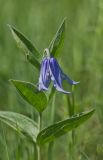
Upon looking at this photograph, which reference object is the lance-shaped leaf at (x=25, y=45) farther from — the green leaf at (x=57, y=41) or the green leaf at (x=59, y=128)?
the green leaf at (x=59, y=128)

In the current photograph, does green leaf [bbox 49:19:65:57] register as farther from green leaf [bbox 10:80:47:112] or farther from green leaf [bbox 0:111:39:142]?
green leaf [bbox 0:111:39:142]

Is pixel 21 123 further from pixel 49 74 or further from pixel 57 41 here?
pixel 57 41

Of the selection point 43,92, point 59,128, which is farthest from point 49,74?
point 59,128

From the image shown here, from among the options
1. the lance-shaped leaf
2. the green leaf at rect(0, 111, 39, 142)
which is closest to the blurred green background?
the green leaf at rect(0, 111, 39, 142)

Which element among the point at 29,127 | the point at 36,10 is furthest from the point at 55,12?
the point at 29,127

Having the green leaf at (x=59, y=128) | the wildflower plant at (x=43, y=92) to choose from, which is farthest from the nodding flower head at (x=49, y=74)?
the green leaf at (x=59, y=128)

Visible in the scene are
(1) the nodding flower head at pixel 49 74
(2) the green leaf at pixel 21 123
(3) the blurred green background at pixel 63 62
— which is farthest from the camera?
(3) the blurred green background at pixel 63 62

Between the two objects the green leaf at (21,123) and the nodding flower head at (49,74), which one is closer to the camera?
the nodding flower head at (49,74)
